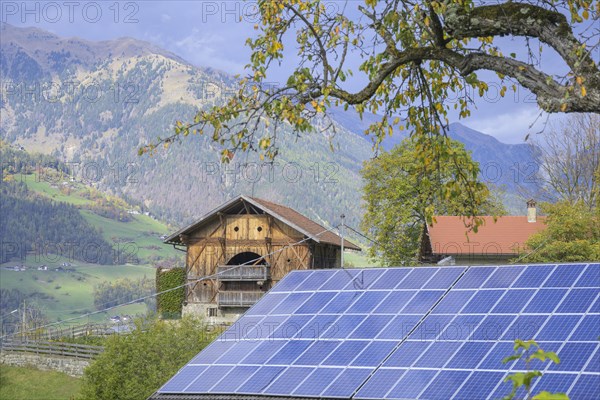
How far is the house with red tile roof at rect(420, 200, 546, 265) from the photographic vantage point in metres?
54.1

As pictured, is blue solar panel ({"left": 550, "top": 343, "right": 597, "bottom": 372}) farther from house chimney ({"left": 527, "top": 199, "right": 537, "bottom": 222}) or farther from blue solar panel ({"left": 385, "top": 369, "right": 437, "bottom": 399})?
house chimney ({"left": 527, "top": 199, "right": 537, "bottom": 222})

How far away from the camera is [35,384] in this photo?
5156cm

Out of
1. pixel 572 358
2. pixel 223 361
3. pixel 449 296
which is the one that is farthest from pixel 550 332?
pixel 223 361

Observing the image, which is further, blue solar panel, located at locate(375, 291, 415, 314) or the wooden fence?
the wooden fence

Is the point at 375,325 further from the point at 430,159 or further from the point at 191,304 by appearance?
the point at 191,304

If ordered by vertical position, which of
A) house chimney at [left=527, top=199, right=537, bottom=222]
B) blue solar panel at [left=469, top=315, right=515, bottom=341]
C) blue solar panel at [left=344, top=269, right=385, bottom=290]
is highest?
house chimney at [left=527, top=199, right=537, bottom=222]

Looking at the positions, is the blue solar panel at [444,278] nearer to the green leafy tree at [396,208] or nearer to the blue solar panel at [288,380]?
the blue solar panel at [288,380]

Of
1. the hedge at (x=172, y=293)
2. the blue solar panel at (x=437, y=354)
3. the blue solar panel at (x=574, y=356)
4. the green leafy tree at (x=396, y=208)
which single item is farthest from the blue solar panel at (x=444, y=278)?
the green leafy tree at (x=396, y=208)

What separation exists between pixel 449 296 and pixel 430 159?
4.48m

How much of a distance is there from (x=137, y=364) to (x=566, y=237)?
86.2 feet

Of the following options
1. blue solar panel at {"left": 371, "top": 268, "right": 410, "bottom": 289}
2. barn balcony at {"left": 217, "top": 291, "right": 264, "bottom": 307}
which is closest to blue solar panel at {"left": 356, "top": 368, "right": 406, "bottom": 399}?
blue solar panel at {"left": 371, "top": 268, "right": 410, "bottom": 289}

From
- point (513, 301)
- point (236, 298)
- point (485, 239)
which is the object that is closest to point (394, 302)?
point (513, 301)

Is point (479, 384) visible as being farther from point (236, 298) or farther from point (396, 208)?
point (396, 208)

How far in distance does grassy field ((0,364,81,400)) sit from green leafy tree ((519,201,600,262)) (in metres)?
25.9
